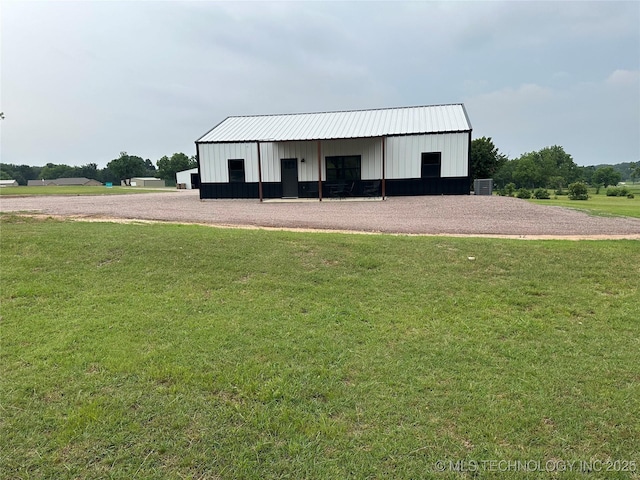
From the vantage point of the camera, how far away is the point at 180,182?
182 ft

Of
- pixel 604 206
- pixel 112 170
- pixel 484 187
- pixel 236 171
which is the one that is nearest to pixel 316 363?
pixel 484 187

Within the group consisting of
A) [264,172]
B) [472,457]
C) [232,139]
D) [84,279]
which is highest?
[232,139]

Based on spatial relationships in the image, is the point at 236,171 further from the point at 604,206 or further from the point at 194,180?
the point at 194,180

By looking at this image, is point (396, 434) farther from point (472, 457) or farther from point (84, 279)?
point (84, 279)

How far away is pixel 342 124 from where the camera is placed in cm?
2181

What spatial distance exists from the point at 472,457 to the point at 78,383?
2.90 metres

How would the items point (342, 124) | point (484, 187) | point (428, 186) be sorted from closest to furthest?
point (428, 186)
point (484, 187)
point (342, 124)

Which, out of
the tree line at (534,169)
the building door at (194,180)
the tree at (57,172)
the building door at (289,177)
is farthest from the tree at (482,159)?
the tree at (57,172)

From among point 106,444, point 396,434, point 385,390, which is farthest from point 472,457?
point 106,444

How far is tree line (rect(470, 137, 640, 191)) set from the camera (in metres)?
33.2

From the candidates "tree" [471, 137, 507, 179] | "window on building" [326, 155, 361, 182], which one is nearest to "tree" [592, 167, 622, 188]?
"tree" [471, 137, 507, 179]

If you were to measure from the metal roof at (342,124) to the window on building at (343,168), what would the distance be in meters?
1.36

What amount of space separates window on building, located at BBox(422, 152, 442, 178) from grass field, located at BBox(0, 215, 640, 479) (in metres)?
13.5

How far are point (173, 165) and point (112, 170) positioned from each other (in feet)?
53.2
